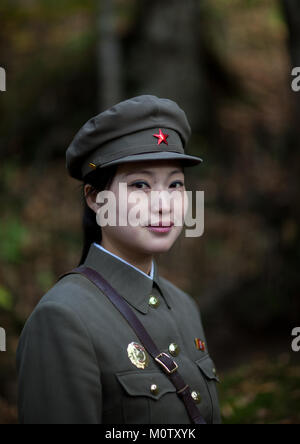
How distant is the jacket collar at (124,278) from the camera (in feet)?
7.91

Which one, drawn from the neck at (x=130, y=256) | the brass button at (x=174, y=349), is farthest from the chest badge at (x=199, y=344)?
the neck at (x=130, y=256)

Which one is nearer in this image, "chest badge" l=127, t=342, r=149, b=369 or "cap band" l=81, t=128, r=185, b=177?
"chest badge" l=127, t=342, r=149, b=369

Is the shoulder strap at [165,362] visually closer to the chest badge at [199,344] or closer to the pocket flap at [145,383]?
the pocket flap at [145,383]

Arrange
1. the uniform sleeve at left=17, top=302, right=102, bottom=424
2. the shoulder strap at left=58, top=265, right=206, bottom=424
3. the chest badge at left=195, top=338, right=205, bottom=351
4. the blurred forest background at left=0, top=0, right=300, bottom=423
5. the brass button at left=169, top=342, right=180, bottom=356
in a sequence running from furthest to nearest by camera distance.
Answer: the blurred forest background at left=0, top=0, right=300, bottom=423 → the chest badge at left=195, top=338, right=205, bottom=351 → the brass button at left=169, top=342, right=180, bottom=356 → the shoulder strap at left=58, top=265, right=206, bottom=424 → the uniform sleeve at left=17, top=302, right=102, bottom=424

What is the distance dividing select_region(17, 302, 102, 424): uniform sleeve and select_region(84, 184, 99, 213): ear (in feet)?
1.84

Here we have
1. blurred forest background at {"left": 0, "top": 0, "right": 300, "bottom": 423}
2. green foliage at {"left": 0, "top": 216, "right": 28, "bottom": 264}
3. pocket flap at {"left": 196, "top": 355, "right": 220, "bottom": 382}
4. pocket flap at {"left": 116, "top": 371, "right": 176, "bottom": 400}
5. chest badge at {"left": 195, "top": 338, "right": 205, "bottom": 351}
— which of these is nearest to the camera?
pocket flap at {"left": 116, "top": 371, "right": 176, "bottom": 400}

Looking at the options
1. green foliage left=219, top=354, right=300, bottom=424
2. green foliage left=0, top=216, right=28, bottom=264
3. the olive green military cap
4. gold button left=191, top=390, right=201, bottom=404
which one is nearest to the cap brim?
the olive green military cap

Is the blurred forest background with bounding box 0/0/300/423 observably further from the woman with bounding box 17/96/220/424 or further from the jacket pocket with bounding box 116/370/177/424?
the jacket pocket with bounding box 116/370/177/424

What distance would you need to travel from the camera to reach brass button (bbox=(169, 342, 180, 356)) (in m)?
2.34

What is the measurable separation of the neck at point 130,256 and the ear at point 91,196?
0.52ft

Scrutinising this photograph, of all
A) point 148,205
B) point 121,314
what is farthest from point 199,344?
point 148,205

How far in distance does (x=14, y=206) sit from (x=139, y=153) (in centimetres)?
613

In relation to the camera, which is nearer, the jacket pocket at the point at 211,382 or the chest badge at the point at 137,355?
the chest badge at the point at 137,355
